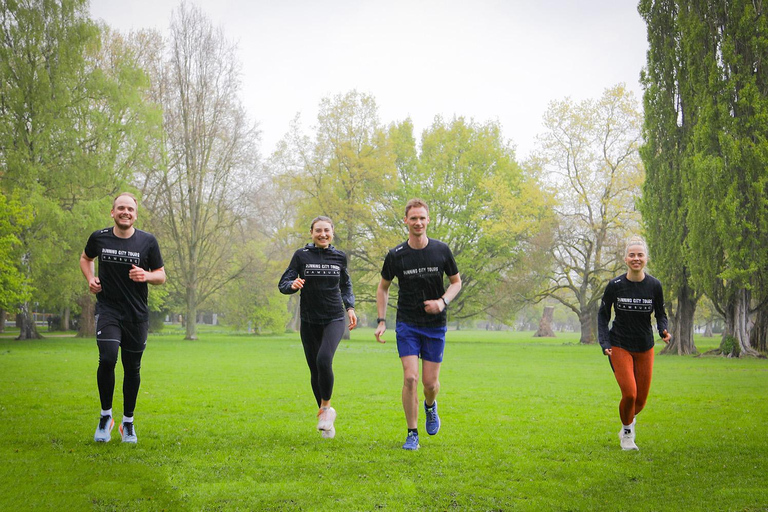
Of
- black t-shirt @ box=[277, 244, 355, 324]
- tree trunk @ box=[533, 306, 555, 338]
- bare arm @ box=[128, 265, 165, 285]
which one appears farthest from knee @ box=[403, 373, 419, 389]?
tree trunk @ box=[533, 306, 555, 338]

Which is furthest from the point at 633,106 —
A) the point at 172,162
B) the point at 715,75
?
the point at 172,162

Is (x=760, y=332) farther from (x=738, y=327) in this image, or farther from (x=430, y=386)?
(x=430, y=386)

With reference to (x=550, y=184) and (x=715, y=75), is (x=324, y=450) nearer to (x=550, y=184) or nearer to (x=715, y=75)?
(x=715, y=75)

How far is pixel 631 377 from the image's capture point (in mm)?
6395

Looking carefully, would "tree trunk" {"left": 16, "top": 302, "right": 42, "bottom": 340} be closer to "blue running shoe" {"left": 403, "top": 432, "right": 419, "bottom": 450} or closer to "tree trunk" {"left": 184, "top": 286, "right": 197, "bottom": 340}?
"tree trunk" {"left": 184, "top": 286, "right": 197, "bottom": 340}

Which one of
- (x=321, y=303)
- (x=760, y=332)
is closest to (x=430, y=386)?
(x=321, y=303)

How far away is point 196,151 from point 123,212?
3241 centimetres

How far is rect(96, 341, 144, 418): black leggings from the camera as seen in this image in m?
6.11

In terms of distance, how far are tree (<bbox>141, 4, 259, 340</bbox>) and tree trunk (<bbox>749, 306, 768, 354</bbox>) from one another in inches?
1080

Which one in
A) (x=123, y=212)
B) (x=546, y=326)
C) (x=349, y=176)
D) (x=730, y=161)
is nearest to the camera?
(x=123, y=212)

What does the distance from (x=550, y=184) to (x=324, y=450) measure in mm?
36013

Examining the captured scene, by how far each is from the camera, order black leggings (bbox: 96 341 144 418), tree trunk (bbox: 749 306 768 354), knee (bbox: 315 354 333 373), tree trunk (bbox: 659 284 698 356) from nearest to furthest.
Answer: black leggings (bbox: 96 341 144 418) < knee (bbox: 315 354 333 373) < tree trunk (bbox: 749 306 768 354) < tree trunk (bbox: 659 284 698 356)

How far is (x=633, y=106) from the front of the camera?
124 ft

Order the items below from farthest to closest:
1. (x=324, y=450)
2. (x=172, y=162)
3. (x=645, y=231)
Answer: (x=172, y=162) < (x=645, y=231) < (x=324, y=450)
